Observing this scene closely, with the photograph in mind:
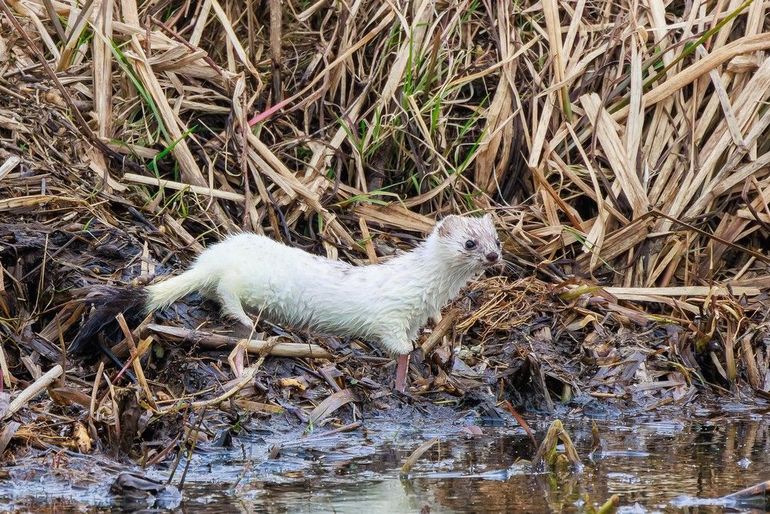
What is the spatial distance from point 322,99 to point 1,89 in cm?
201

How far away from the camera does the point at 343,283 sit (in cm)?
634

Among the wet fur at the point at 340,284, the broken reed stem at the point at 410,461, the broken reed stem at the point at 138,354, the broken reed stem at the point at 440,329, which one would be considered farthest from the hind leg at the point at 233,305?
the broken reed stem at the point at 410,461

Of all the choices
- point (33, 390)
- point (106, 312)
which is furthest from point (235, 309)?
point (33, 390)

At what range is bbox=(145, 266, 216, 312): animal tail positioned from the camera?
596 centimetres

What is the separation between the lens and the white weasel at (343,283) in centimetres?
619

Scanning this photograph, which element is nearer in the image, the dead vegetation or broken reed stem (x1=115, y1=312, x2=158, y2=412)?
broken reed stem (x1=115, y1=312, x2=158, y2=412)

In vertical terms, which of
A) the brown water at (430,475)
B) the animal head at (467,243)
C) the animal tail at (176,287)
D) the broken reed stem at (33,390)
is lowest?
the brown water at (430,475)

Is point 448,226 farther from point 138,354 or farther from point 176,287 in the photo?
point 138,354

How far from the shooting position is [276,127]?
793cm

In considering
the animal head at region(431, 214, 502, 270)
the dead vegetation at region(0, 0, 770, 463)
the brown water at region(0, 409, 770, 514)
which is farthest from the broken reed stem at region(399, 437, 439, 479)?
the animal head at region(431, 214, 502, 270)

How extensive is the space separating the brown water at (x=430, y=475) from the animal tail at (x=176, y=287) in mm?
915

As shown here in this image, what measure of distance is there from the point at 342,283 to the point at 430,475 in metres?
1.65

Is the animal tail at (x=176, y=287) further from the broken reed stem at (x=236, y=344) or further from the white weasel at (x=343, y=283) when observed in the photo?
the broken reed stem at (x=236, y=344)

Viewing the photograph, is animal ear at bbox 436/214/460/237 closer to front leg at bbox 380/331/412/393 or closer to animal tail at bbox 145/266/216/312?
front leg at bbox 380/331/412/393
